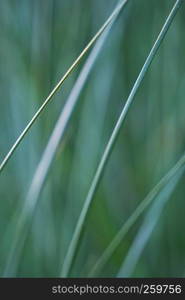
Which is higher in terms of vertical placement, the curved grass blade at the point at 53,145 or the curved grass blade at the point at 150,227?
the curved grass blade at the point at 53,145

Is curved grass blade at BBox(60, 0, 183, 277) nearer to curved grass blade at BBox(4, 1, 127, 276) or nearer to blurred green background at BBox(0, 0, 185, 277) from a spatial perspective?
curved grass blade at BBox(4, 1, 127, 276)

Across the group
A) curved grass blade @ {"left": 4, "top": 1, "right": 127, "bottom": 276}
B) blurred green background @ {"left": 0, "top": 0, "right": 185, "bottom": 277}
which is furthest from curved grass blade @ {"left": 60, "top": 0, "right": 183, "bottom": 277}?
blurred green background @ {"left": 0, "top": 0, "right": 185, "bottom": 277}

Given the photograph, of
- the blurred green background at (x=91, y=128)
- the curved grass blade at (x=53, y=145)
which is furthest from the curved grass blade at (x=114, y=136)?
the blurred green background at (x=91, y=128)

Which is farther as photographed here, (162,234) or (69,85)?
(69,85)

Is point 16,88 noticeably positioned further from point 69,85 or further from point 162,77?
point 162,77

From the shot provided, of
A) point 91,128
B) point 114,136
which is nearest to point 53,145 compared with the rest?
point 114,136

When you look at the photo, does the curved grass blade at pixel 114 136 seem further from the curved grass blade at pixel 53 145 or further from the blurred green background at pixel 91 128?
the blurred green background at pixel 91 128

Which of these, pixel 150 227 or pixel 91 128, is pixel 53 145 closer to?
pixel 150 227

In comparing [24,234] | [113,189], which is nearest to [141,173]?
[113,189]
